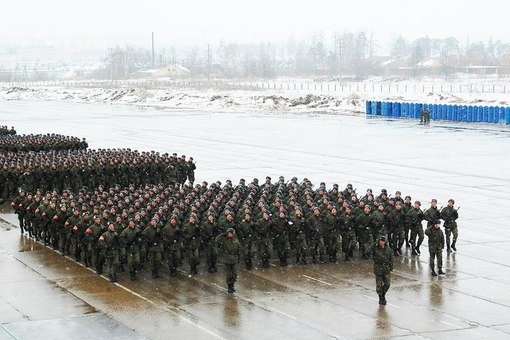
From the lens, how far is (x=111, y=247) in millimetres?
16641

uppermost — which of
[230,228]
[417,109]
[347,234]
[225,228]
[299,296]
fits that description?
[417,109]

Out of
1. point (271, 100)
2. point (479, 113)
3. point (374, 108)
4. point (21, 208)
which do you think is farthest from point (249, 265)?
point (271, 100)

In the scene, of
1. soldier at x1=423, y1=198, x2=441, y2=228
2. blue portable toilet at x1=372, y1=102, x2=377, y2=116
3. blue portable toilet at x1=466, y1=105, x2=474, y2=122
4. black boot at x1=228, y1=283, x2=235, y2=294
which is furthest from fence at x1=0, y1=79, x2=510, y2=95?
black boot at x1=228, y1=283, x2=235, y2=294

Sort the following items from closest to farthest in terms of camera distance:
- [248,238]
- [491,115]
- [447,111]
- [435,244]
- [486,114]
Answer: [435,244], [248,238], [491,115], [486,114], [447,111]

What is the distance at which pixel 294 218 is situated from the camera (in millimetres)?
17922

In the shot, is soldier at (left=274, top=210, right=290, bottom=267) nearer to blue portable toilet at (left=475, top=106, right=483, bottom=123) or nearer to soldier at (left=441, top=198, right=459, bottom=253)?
soldier at (left=441, top=198, right=459, bottom=253)

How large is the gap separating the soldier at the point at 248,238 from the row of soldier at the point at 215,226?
0.02 meters

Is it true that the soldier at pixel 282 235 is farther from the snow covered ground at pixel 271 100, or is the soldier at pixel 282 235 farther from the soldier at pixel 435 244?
the snow covered ground at pixel 271 100

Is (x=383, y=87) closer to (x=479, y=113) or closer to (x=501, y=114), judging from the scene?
(x=479, y=113)

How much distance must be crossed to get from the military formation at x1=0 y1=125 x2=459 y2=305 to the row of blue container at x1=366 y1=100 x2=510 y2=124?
32.7 meters

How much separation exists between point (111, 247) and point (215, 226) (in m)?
2.05

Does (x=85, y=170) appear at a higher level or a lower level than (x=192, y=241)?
higher

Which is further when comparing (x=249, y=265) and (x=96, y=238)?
(x=249, y=265)

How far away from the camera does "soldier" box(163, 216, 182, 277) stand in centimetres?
1692
